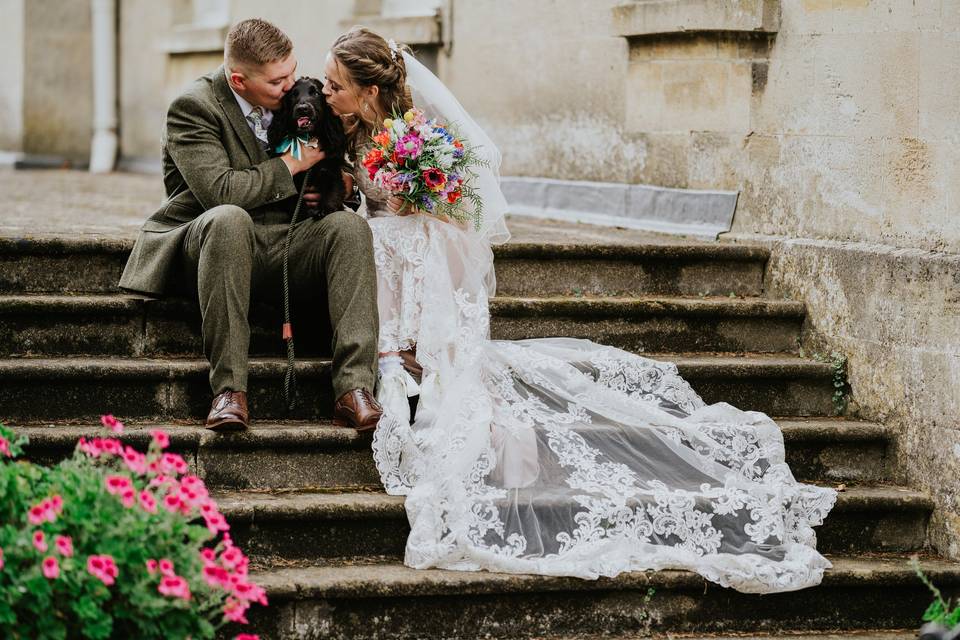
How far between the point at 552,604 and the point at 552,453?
1.93ft

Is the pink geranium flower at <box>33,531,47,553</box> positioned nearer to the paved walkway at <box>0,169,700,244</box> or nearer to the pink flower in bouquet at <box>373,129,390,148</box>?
the pink flower in bouquet at <box>373,129,390,148</box>

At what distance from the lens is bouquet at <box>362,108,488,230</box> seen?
514 centimetres

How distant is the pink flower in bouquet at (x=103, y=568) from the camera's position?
9.84 ft

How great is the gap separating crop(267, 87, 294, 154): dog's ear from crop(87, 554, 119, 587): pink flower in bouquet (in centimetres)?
251

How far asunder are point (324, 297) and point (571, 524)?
1.37 meters

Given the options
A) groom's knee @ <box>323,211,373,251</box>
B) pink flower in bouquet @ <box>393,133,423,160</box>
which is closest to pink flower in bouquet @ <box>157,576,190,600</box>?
groom's knee @ <box>323,211,373,251</box>

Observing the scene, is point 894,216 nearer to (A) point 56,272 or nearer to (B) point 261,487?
(B) point 261,487

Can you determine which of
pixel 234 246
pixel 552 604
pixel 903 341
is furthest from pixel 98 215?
pixel 903 341

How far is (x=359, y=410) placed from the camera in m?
4.86

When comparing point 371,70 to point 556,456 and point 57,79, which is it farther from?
point 57,79

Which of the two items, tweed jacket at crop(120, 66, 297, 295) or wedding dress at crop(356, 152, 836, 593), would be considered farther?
tweed jacket at crop(120, 66, 297, 295)

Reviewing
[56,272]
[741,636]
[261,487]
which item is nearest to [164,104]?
[56,272]

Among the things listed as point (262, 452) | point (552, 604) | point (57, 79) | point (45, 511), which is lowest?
point (552, 604)

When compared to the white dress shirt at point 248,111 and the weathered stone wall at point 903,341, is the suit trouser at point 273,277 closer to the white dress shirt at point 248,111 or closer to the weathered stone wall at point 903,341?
the white dress shirt at point 248,111
